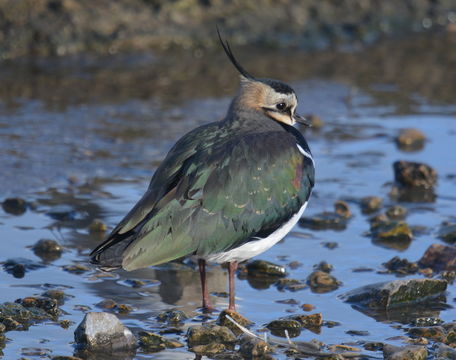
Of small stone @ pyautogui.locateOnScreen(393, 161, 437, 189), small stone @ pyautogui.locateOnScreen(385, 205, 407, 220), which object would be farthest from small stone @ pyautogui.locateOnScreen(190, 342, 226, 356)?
small stone @ pyautogui.locateOnScreen(393, 161, 437, 189)

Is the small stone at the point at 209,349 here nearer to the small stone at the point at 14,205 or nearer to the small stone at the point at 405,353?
the small stone at the point at 405,353

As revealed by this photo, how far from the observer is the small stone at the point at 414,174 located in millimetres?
8203

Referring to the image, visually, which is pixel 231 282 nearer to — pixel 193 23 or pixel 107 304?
pixel 107 304

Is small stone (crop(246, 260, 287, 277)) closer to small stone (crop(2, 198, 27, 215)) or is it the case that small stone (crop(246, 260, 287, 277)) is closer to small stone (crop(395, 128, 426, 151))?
small stone (crop(2, 198, 27, 215))

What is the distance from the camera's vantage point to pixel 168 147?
9.02m

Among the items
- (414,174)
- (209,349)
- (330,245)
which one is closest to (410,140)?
(414,174)

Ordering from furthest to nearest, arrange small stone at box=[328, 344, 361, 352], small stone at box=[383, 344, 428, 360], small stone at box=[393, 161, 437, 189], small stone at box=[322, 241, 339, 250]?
small stone at box=[393, 161, 437, 189], small stone at box=[322, 241, 339, 250], small stone at box=[328, 344, 361, 352], small stone at box=[383, 344, 428, 360]

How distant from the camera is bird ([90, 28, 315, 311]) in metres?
5.46

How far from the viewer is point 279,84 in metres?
6.30

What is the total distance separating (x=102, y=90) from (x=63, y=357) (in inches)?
233

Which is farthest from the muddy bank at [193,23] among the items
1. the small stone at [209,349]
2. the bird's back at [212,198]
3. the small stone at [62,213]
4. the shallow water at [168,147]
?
the small stone at [209,349]

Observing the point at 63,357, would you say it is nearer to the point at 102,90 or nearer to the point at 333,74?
the point at 102,90

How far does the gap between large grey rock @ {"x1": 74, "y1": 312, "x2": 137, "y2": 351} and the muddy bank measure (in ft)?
21.4

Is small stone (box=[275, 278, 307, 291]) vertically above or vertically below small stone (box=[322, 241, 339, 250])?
below
